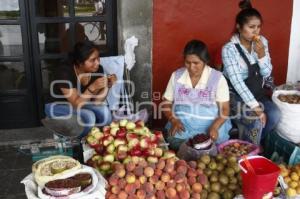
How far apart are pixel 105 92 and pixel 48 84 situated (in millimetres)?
1054

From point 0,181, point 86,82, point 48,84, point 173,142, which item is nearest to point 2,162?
point 0,181

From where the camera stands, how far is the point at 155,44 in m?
4.21

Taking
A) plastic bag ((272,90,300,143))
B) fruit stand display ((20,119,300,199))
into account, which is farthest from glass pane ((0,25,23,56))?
plastic bag ((272,90,300,143))

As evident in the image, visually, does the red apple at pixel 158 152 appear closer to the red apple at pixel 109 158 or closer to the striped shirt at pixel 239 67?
the red apple at pixel 109 158

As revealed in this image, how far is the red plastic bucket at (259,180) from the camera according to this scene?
7.97 ft

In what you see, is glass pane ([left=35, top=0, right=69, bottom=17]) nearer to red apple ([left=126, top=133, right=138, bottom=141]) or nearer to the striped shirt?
the striped shirt

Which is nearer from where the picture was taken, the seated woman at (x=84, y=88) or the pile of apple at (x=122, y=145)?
the pile of apple at (x=122, y=145)

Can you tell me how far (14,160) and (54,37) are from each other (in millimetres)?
1379

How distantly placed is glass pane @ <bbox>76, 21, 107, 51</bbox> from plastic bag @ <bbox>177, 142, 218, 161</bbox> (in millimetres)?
1686

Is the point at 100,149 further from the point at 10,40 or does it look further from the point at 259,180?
the point at 10,40

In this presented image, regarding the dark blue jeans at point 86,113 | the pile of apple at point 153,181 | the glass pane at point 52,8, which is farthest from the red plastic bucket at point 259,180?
the glass pane at point 52,8

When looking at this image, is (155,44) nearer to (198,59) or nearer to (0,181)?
(198,59)

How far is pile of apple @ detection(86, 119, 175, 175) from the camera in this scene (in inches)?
108

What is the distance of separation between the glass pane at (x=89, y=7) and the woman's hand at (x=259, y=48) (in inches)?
66.5
